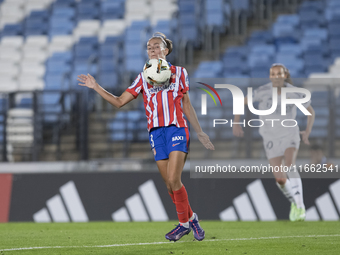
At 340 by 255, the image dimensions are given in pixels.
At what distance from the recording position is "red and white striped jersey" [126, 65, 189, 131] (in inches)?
184

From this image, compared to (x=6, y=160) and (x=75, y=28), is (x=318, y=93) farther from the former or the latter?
(x=75, y=28)

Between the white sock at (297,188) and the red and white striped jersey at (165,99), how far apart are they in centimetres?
270

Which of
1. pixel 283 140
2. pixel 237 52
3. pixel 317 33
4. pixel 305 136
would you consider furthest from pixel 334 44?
pixel 283 140

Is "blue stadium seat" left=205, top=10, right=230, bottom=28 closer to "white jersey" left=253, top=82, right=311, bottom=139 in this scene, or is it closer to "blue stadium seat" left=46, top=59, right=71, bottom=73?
"blue stadium seat" left=46, top=59, right=71, bottom=73

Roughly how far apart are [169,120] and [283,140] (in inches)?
109

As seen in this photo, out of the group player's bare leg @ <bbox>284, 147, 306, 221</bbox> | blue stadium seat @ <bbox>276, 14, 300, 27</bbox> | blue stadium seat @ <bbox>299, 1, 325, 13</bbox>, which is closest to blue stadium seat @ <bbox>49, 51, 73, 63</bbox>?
blue stadium seat @ <bbox>276, 14, 300, 27</bbox>

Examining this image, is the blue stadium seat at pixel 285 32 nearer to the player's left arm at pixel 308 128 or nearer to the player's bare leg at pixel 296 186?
the player's left arm at pixel 308 128

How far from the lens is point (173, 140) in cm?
Result: 464

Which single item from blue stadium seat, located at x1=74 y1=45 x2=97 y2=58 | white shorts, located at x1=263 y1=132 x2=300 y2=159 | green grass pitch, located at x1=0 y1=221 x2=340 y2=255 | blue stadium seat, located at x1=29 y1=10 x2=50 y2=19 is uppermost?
blue stadium seat, located at x1=29 y1=10 x2=50 y2=19

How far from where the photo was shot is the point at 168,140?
4.67 metres

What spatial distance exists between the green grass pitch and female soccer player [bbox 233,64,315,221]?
0.37m

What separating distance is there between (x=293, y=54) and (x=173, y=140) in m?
8.78

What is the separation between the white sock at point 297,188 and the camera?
22.3 ft

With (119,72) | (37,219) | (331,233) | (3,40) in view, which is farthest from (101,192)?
(3,40)
